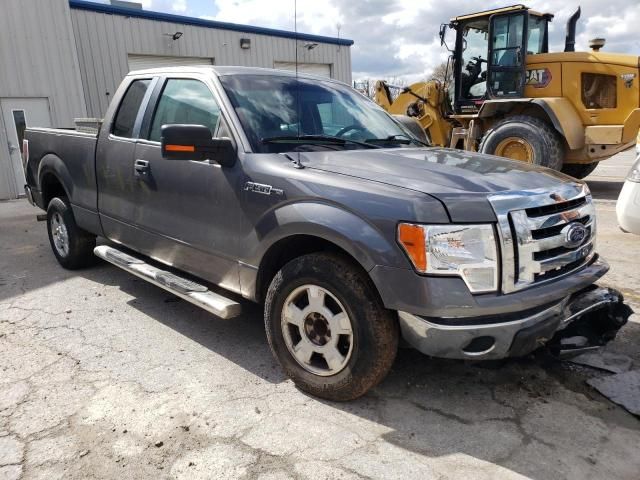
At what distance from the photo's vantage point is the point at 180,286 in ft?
11.7

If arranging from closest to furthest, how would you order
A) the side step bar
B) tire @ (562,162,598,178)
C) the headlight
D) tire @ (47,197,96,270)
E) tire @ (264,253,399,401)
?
the headlight, tire @ (264,253,399,401), the side step bar, tire @ (47,197,96,270), tire @ (562,162,598,178)

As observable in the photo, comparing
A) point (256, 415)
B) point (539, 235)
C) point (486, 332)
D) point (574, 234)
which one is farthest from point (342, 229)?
point (574, 234)

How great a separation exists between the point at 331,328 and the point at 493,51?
847cm

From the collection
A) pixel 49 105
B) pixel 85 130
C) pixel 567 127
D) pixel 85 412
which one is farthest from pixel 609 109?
pixel 49 105

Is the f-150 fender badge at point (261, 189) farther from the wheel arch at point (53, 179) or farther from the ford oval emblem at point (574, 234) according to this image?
the wheel arch at point (53, 179)

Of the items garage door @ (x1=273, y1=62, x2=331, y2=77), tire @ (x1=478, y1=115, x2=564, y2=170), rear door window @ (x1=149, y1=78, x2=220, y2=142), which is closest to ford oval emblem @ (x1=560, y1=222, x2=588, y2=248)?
rear door window @ (x1=149, y1=78, x2=220, y2=142)

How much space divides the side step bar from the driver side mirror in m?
0.92

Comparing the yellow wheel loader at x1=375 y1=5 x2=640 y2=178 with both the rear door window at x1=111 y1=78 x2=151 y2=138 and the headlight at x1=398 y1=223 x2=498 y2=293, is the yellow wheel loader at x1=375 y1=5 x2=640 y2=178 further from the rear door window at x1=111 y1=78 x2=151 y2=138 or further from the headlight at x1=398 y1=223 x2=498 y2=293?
the headlight at x1=398 y1=223 x2=498 y2=293

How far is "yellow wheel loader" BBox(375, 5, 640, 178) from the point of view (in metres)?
8.74

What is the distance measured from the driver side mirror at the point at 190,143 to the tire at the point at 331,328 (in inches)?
34.0

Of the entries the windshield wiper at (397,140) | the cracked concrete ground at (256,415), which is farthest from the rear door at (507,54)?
the cracked concrete ground at (256,415)

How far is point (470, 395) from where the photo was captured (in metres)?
3.02

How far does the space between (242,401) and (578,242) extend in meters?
2.11

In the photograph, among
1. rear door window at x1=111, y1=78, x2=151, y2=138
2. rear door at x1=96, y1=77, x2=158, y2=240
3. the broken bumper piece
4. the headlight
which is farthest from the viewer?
rear door window at x1=111, y1=78, x2=151, y2=138
